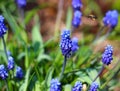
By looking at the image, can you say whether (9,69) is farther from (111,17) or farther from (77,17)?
(111,17)

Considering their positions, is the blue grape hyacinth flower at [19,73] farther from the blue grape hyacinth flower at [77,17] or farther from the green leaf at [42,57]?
the blue grape hyacinth flower at [77,17]

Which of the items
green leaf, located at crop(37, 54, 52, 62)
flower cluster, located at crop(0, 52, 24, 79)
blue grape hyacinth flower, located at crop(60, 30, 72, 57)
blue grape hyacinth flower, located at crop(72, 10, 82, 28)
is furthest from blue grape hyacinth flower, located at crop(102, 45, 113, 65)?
green leaf, located at crop(37, 54, 52, 62)

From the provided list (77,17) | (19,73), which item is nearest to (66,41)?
(19,73)

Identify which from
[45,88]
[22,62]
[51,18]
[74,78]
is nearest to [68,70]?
[74,78]

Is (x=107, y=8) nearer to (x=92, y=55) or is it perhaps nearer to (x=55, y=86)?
(x=92, y=55)

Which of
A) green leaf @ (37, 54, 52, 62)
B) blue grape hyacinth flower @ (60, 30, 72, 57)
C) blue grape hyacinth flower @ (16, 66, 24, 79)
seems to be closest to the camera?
blue grape hyacinth flower @ (60, 30, 72, 57)

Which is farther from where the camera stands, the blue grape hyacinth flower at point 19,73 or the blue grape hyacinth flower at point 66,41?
the blue grape hyacinth flower at point 19,73

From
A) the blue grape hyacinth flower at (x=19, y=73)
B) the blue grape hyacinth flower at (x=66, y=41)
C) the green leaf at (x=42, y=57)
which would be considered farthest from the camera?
the green leaf at (x=42, y=57)

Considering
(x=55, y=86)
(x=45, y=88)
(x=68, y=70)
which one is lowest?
(x=55, y=86)

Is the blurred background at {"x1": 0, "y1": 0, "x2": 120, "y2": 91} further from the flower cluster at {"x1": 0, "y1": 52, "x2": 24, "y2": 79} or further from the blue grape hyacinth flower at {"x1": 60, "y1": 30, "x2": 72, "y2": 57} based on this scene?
the blue grape hyacinth flower at {"x1": 60, "y1": 30, "x2": 72, "y2": 57}

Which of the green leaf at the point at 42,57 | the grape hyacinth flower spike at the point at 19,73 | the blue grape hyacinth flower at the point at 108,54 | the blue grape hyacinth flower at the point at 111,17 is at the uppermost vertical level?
the blue grape hyacinth flower at the point at 111,17

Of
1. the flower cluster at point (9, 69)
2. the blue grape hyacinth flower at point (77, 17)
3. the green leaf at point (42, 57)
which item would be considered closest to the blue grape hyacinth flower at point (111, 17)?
the blue grape hyacinth flower at point (77, 17)
